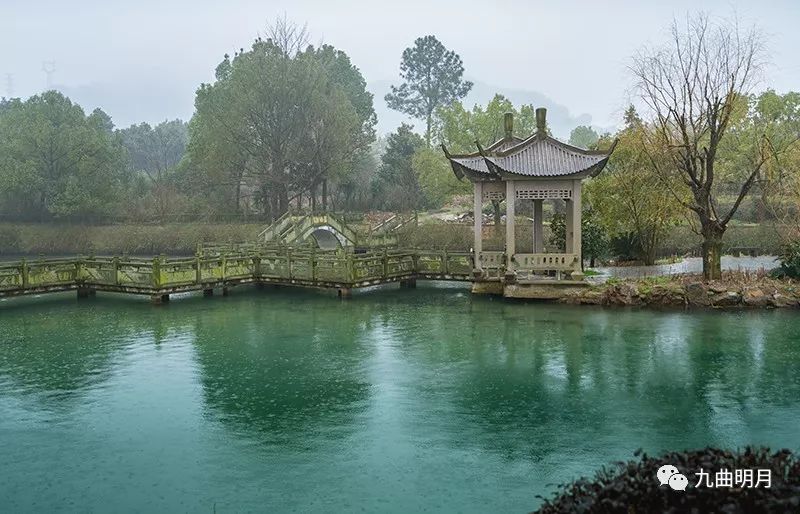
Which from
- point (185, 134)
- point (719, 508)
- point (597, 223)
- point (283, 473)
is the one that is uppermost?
point (185, 134)

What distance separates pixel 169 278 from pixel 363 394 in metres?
10.1

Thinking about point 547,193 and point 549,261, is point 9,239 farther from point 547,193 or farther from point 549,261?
point 549,261

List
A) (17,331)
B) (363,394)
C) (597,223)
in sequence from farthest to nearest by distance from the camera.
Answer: (597,223)
(17,331)
(363,394)

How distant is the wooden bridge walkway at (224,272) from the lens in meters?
18.2

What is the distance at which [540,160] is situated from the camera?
18281 mm

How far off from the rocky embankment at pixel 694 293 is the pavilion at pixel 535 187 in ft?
2.76

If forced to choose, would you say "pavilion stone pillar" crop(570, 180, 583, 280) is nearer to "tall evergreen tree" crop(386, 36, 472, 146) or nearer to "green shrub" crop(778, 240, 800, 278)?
"green shrub" crop(778, 240, 800, 278)

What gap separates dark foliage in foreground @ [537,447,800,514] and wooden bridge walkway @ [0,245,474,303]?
51.1ft

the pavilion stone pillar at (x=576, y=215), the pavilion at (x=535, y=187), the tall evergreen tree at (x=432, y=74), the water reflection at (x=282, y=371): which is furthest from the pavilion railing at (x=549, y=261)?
the tall evergreen tree at (x=432, y=74)

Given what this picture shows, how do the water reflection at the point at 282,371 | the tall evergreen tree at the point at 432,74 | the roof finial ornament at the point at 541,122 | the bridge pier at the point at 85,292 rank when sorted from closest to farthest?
the water reflection at the point at 282,371, the roof finial ornament at the point at 541,122, the bridge pier at the point at 85,292, the tall evergreen tree at the point at 432,74

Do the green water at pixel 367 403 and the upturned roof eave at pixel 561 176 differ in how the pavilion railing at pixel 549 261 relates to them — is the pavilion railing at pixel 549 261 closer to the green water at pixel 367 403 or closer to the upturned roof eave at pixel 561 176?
the green water at pixel 367 403

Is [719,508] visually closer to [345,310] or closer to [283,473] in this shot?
[283,473]

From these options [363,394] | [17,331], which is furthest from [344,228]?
[363,394]

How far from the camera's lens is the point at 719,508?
3426mm
